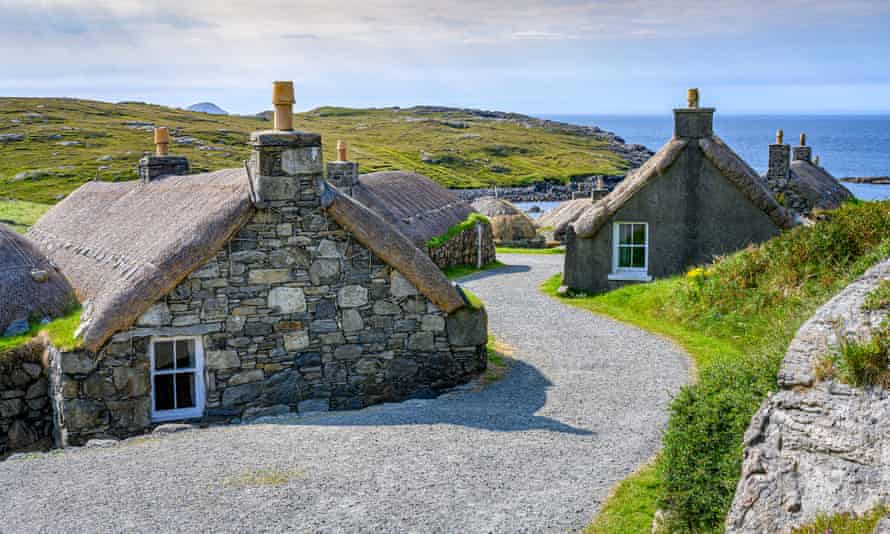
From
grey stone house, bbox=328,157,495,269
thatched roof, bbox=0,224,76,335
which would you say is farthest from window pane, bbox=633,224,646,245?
thatched roof, bbox=0,224,76,335

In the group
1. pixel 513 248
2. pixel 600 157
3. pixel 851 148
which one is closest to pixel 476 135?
pixel 600 157

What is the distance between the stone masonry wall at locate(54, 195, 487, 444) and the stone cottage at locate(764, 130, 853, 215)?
22.6 meters

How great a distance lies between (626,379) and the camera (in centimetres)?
1477

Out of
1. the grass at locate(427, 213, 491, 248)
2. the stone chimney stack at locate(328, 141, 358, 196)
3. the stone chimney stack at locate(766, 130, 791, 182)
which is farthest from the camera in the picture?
the stone chimney stack at locate(766, 130, 791, 182)

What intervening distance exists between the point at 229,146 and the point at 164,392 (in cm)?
10033

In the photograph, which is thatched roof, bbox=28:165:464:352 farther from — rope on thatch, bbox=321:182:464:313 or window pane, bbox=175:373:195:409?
window pane, bbox=175:373:195:409

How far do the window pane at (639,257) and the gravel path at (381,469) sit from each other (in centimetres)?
861

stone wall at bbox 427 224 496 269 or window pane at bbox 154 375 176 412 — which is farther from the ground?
stone wall at bbox 427 224 496 269

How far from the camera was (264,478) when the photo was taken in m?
9.95

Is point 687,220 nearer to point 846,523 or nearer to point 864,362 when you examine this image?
point 864,362

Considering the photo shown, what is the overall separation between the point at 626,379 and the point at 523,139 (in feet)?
499

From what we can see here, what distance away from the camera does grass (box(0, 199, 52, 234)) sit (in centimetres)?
3166

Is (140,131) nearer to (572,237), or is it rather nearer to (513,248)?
(513,248)

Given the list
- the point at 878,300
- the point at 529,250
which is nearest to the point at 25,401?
the point at 878,300
